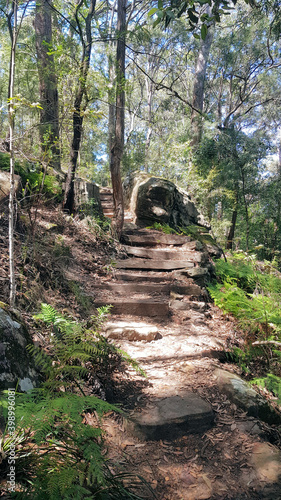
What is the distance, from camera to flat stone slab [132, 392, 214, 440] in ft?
7.52

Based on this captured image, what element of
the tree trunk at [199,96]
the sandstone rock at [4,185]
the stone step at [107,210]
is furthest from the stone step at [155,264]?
the tree trunk at [199,96]

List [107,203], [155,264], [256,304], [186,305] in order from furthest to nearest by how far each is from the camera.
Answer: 1. [107,203]
2. [155,264]
3. [186,305]
4. [256,304]

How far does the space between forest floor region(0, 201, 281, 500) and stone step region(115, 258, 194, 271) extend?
2.45 feet

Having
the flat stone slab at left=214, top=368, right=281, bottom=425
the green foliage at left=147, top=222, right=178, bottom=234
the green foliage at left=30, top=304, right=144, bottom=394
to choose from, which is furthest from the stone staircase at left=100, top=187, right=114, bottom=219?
the flat stone slab at left=214, top=368, right=281, bottom=425

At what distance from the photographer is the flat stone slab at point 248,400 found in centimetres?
266

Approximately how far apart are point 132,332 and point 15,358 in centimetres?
191

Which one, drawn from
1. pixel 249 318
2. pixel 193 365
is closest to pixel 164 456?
pixel 193 365

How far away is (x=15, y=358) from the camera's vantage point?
2.06 m

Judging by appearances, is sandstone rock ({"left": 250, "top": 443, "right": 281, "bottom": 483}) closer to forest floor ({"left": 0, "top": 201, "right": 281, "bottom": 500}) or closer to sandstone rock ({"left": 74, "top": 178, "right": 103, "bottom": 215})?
forest floor ({"left": 0, "top": 201, "right": 281, "bottom": 500})

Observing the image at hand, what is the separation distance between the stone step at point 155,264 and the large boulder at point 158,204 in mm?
2303

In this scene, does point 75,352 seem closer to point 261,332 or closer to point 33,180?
point 261,332

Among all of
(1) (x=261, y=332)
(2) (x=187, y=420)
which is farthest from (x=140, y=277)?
(2) (x=187, y=420)

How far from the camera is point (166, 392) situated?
279 cm

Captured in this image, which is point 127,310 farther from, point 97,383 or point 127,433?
point 127,433
